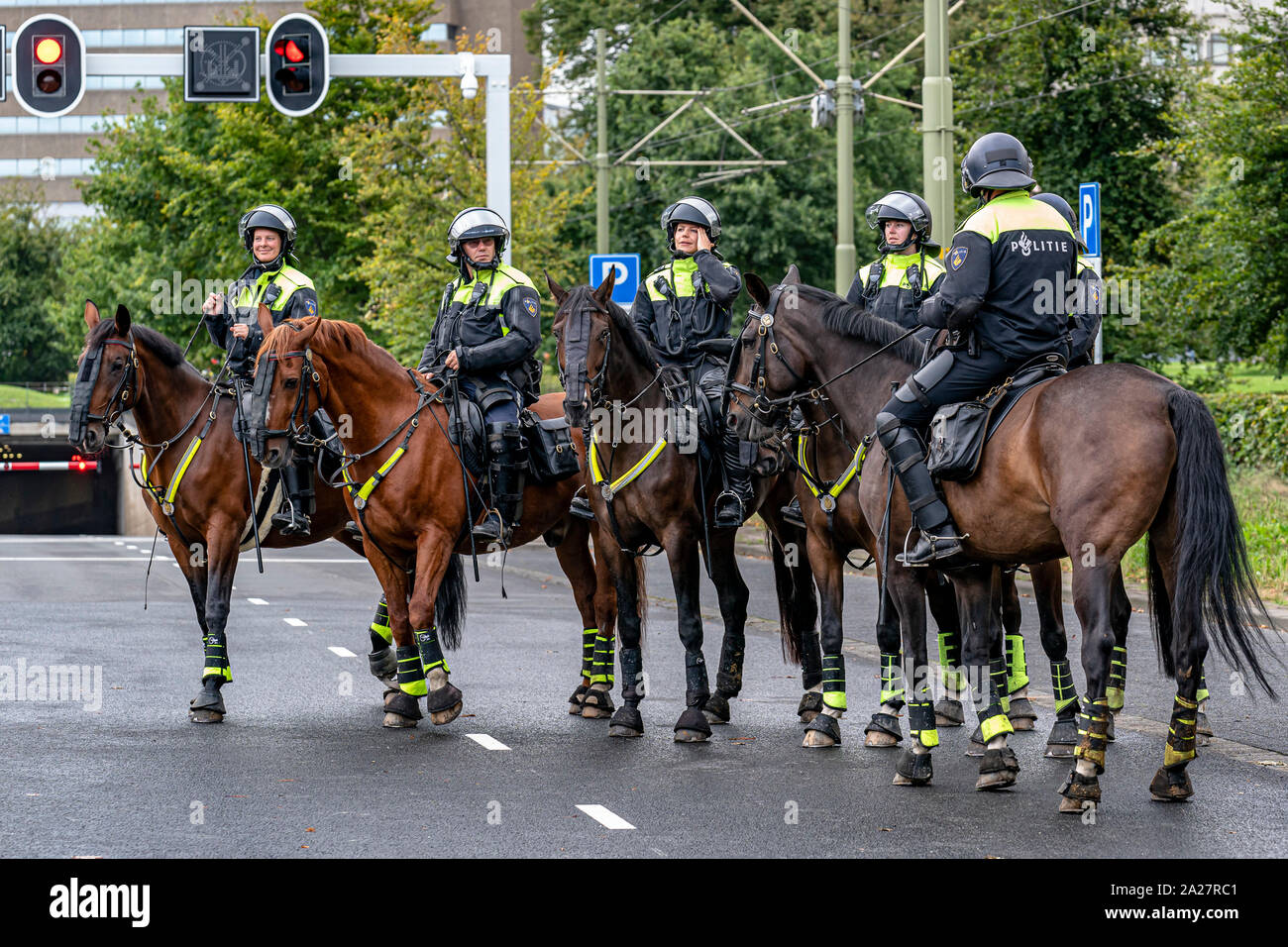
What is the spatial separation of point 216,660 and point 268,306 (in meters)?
2.28

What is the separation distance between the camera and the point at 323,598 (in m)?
18.0

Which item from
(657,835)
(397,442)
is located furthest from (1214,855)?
(397,442)

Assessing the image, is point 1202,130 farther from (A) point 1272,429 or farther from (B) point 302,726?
(B) point 302,726

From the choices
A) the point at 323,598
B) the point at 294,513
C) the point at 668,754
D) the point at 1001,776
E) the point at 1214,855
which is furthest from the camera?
the point at 323,598

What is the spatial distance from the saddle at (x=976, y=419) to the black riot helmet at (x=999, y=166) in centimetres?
85

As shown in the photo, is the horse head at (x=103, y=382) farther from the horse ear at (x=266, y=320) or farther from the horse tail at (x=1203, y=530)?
the horse tail at (x=1203, y=530)

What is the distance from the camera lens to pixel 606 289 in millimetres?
9250

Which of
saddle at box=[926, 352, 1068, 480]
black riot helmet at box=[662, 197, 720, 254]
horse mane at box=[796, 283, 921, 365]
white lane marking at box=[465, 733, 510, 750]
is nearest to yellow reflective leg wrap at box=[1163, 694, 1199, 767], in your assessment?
saddle at box=[926, 352, 1068, 480]

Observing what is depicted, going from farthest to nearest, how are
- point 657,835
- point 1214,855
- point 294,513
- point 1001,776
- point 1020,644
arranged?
point 294,513, point 1020,644, point 1001,776, point 657,835, point 1214,855

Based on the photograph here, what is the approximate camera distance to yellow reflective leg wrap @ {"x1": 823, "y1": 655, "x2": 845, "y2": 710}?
942cm

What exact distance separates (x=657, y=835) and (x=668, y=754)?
1970 millimetres

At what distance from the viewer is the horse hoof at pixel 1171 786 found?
24.9 ft

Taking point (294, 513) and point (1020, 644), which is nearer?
point (1020, 644)

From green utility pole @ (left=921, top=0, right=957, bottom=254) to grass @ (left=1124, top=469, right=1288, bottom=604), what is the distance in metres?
3.90
